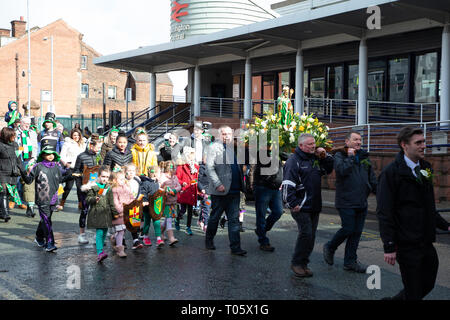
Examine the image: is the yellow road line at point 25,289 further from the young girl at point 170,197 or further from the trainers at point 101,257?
the young girl at point 170,197

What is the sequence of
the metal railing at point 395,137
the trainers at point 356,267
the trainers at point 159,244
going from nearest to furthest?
the trainers at point 356,267 < the trainers at point 159,244 < the metal railing at point 395,137

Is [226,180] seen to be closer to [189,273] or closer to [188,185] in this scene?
[189,273]

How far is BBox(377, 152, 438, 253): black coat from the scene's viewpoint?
4.34m

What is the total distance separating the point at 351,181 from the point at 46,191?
4.43m

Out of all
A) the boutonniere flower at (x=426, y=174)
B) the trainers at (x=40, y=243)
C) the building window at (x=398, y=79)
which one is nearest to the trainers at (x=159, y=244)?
the trainers at (x=40, y=243)

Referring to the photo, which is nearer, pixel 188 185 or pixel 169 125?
pixel 188 185

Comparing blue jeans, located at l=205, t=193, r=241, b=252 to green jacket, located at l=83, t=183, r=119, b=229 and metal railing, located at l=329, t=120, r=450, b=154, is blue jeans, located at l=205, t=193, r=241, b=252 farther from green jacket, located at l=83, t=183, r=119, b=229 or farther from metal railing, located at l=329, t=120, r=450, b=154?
metal railing, located at l=329, t=120, r=450, b=154

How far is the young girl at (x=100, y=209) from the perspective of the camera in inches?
286

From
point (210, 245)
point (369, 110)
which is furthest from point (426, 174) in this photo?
point (369, 110)

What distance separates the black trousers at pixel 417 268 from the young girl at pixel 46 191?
5.28 meters

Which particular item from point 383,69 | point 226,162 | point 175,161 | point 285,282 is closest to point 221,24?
point 383,69

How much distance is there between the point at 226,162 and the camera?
302 inches

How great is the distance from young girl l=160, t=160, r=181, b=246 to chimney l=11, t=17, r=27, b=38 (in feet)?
190

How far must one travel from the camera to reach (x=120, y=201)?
24.8ft
